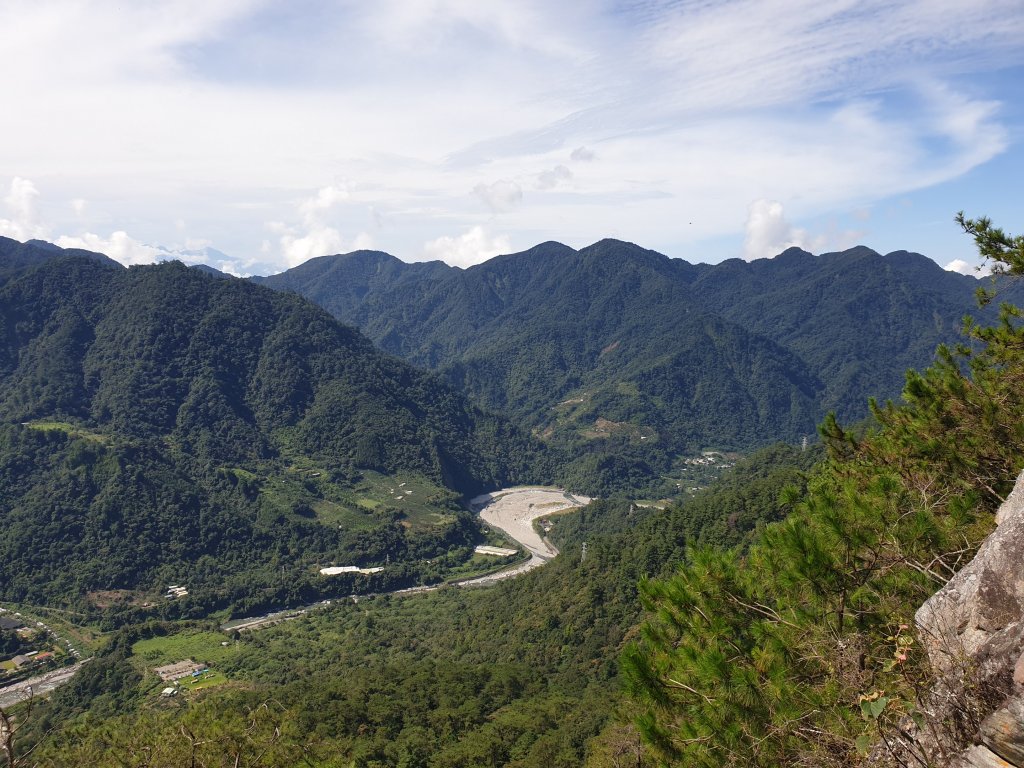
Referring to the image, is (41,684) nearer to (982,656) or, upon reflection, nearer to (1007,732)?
(982,656)

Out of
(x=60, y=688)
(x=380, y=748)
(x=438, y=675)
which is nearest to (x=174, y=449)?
(x=60, y=688)

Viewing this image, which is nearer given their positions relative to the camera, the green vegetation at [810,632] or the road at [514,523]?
the green vegetation at [810,632]

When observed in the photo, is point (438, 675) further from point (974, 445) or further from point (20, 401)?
point (20, 401)

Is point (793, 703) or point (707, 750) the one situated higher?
point (793, 703)

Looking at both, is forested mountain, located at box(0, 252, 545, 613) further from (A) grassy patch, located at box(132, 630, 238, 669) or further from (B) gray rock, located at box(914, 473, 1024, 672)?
(B) gray rock, located at box(914, 473, 1024, 672)

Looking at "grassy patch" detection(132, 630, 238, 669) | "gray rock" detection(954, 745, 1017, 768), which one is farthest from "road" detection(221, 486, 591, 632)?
"gray rock" detection(954, 745, 1017, 768)

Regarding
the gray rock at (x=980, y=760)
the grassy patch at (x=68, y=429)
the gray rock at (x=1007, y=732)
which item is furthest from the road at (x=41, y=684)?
the gray rock at (x=1007, y=732)

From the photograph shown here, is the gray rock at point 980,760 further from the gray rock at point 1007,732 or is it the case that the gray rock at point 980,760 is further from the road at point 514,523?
the road at point 514,523
